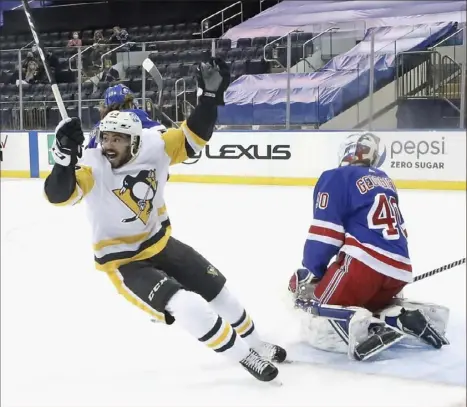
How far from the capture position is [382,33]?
4.64m

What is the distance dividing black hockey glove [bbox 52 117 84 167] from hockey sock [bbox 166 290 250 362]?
0.35 metres

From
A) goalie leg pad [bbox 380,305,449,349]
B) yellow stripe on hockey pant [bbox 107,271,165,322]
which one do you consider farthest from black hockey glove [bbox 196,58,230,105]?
goalie leg pad [bbox 380,305,449,349]

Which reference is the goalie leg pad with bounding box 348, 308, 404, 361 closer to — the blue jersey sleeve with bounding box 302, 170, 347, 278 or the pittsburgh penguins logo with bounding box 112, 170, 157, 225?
the blue jersey sleeve with bounding box 302, 170, 347, 278

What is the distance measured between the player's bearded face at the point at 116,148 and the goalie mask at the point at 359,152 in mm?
561

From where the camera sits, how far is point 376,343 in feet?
5.28

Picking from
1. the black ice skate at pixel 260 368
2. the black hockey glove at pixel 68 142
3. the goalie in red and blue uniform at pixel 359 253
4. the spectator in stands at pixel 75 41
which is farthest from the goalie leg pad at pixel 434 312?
the spectator in stands at pixel 75 41

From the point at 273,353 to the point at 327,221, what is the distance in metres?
0.34

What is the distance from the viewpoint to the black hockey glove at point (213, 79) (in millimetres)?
1592

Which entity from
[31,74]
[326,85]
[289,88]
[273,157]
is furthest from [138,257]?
[273,157]

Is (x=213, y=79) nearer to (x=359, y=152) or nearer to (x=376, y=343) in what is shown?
(x=359, y=152)

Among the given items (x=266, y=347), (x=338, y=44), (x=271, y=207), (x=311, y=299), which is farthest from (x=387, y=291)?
(x=338, y=44)

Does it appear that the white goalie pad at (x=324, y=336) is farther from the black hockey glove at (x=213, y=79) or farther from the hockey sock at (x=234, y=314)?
the black hockey glove at (x=213, y=79)

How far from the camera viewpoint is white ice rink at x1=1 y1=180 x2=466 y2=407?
4.48 ft

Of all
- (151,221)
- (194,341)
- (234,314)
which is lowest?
(194,341)
